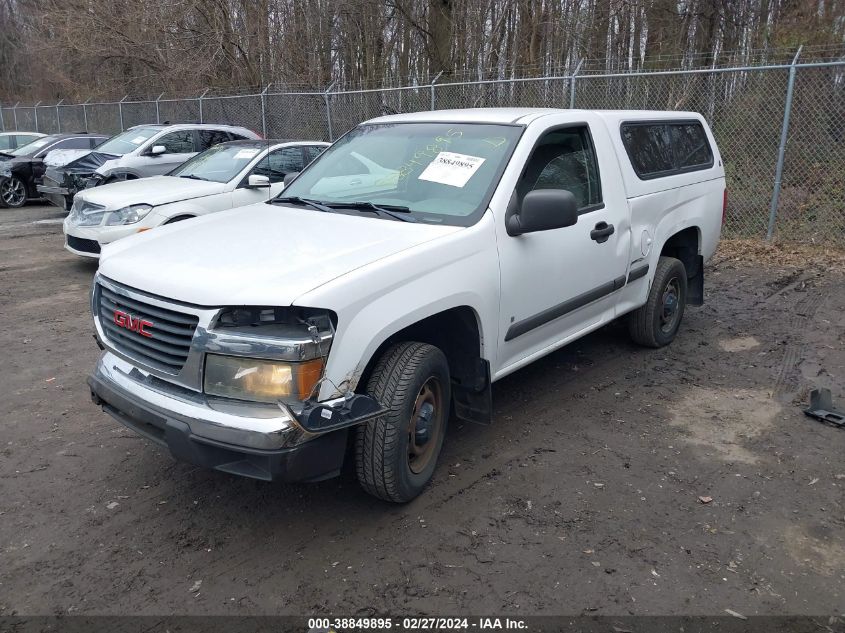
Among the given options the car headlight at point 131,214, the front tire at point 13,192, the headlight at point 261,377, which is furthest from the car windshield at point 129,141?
the headlight at point 261,377

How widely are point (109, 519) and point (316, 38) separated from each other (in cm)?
1849

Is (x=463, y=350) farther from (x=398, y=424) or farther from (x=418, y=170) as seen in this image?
(x=418, y=170)

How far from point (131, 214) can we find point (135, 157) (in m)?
3.69

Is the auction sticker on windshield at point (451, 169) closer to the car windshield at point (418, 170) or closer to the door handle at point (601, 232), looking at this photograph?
the car windshield at point (418, 170)

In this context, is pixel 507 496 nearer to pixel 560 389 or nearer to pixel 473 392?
pixel 473 392

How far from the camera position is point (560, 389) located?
5.09 meters

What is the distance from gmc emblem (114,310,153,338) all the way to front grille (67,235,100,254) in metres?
4.97

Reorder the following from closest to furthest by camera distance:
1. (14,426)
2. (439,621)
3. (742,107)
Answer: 1. (439,621)
2. (14,426)
3. (742,107)

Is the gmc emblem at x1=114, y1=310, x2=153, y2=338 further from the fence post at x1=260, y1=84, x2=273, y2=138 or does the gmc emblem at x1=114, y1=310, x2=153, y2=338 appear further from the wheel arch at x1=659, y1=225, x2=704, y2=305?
the fence post at x1=260, y1=84, x2=273, y2=138

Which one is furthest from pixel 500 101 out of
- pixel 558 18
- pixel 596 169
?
pixel 596 169

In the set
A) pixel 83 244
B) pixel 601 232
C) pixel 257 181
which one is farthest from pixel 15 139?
pixel 601 232

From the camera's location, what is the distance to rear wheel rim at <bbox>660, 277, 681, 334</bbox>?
5.98 m

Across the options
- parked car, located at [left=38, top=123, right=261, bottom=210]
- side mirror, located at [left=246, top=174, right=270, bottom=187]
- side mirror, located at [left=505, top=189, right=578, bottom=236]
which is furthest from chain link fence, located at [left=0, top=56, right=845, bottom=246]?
side mirror, located at [left=505, top=189, right=578, bottom=236]

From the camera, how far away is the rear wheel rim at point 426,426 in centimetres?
353
